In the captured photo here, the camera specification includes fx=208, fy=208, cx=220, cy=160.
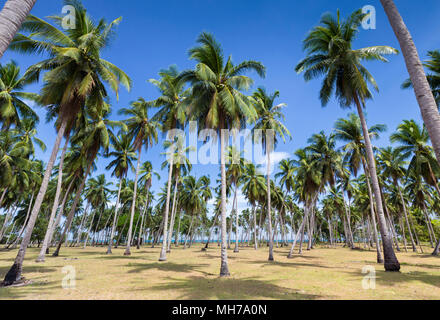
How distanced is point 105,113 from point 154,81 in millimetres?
6187

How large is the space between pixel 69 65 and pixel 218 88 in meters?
8.47

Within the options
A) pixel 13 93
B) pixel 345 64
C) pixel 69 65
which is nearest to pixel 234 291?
pixel 69 65

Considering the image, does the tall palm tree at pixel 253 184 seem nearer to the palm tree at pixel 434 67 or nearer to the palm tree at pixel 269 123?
the palm tree at pixel 269 123

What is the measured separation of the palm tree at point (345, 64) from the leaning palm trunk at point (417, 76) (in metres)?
8.30

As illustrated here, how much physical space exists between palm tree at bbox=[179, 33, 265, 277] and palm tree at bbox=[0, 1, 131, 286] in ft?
14.0

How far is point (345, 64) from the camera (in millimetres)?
14820

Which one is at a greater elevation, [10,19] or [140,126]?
[140,126]

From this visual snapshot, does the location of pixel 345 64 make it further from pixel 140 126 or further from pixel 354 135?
pixel 140 126

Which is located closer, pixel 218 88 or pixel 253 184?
pixel 218 88

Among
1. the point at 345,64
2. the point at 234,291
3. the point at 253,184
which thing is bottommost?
the point at 234,291

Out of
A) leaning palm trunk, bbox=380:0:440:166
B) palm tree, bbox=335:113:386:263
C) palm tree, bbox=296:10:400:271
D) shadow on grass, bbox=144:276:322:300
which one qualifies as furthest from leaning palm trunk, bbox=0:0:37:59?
palm tree, bbox=335:113:386:263

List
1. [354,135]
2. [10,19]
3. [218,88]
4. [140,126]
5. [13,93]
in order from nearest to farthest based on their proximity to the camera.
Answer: [10,19], [218,88], [13,93], [354,135], [140,126]
